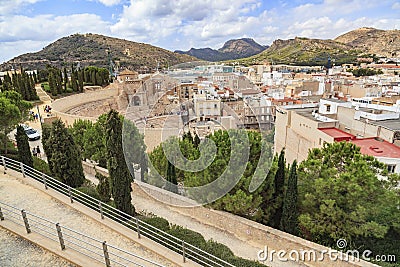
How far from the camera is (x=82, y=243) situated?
5.14 metres

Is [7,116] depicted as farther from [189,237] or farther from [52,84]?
[52,84]

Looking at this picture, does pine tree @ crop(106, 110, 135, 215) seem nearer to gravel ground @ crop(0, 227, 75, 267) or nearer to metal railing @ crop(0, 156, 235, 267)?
metal railing @ crop(0, 156, 235, 267)

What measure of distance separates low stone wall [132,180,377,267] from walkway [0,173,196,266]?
4129 mm

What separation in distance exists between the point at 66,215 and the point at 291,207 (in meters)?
6.44

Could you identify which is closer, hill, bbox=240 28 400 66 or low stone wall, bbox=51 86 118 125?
low stone wall, bbox=51 86 118 125

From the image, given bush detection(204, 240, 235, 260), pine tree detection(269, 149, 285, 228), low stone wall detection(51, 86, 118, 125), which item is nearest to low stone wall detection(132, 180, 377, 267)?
pine tree detection(269, 149, 285, 228)

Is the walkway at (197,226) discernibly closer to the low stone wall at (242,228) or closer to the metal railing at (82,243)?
the low stone wall at (242,228)

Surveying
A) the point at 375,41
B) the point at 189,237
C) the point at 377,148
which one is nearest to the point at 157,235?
the point at 189,237

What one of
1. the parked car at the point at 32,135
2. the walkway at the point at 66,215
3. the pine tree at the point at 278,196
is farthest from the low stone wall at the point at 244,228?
the parked car at the point at 32,135

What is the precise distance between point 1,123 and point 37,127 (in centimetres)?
1023

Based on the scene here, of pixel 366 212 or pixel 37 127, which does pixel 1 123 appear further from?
pixel 366 212

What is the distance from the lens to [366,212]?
7.65 metres

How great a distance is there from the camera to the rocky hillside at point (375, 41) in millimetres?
115062

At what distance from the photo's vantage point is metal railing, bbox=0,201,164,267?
172 inches
